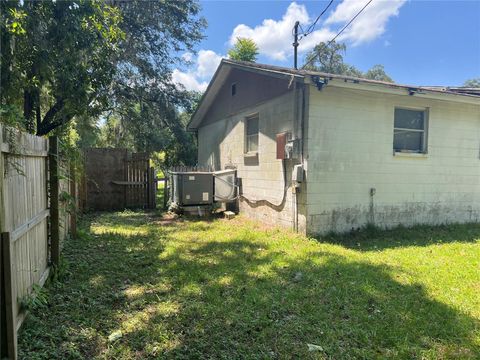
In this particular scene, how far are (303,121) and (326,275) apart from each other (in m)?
3.32

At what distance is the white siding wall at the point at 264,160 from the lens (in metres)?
7.22

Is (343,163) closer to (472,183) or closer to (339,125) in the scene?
(339,125)

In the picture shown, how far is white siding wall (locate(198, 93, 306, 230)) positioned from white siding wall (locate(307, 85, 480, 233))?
69 centimetres

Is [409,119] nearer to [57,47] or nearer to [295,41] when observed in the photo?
[57,47]

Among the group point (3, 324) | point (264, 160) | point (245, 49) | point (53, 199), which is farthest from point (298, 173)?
point (245, 49)

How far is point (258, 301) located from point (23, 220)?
7.94 ft

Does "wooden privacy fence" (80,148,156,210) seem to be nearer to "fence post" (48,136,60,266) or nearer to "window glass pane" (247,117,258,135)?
"window glass pane" (247,117,258,135)

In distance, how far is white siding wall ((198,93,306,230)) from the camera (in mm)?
7219

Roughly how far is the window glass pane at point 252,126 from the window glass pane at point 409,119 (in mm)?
3526

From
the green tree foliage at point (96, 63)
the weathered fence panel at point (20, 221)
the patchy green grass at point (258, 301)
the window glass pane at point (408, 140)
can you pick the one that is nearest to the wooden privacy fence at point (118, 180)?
the green tree foliage at point (96, 63)

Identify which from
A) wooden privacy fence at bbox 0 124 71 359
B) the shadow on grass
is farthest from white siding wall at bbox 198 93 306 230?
wooden privacy fence at bbox 0 124 71 359

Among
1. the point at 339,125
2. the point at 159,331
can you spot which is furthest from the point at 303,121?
the point at 159,331

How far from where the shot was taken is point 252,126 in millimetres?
9180

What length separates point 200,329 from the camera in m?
2.90
